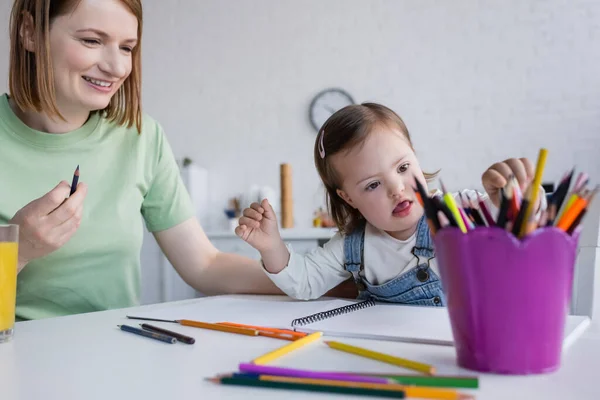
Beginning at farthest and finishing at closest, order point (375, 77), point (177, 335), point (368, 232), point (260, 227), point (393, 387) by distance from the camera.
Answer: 1. point (375, 77)
2. point (368, 232)
3. point (260, 227)
4. point (177, 335)
5. point (393, 387)

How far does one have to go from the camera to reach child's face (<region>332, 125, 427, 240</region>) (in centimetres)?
109

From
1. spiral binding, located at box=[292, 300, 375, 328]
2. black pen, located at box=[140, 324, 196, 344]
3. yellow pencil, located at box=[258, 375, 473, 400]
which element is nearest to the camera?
yellow pencil, located at box=[258, 375, 473, 400]

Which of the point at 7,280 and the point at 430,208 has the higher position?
the point at 430,208

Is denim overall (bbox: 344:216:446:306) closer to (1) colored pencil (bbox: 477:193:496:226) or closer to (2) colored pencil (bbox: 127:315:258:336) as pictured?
(2) colored pencil (bbox: 127:315:258:336)

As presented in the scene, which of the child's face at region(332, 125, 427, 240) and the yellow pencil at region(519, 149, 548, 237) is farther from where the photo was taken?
Answer: the child's face at region(332, 125, 427, 240)

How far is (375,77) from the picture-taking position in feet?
11.3

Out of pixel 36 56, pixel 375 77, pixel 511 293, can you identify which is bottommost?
pixel 511 293

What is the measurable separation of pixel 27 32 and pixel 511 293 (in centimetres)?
110

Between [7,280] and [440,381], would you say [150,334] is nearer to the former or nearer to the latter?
[7,280]

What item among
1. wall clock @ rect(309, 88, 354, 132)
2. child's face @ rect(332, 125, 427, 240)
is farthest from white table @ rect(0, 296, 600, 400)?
wall clock @ rect(309, 88, 354, 132)

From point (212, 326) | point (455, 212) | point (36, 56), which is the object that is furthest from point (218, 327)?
point (36, 56)

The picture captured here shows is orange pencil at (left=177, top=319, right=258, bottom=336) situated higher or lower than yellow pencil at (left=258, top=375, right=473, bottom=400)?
lower

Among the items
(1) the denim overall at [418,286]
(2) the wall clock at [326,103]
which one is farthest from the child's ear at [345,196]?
(2) the wall clock at [326,103]

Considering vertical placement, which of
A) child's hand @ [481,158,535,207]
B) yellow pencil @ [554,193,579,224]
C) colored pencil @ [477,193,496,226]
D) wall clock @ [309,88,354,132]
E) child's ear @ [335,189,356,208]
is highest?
wall clock @ [309,88,354,132]
